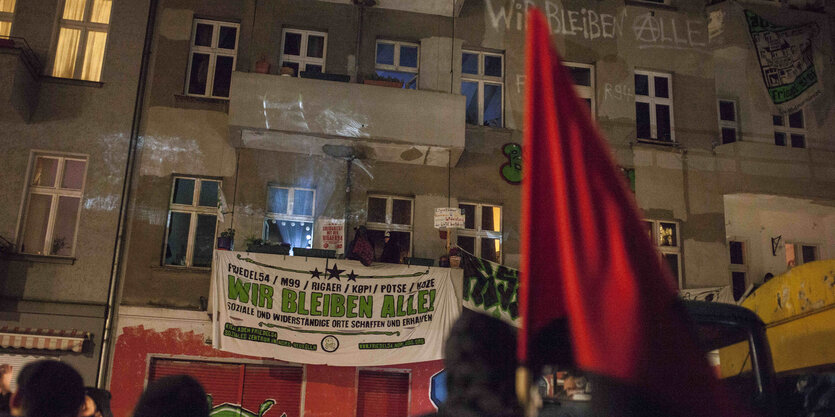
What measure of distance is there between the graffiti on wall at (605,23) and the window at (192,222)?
7515mm

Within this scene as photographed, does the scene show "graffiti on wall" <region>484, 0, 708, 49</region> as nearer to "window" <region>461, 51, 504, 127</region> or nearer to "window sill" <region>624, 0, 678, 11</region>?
"window sill" <region>624, 0, 678, 11</region>

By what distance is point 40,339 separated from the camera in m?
12.1

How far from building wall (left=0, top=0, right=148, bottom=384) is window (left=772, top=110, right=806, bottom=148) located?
48.9 feet

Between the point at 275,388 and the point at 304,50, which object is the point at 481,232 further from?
the point at 304,50

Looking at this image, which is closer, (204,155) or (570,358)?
(570,358)

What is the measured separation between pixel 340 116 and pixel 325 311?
4.00 m

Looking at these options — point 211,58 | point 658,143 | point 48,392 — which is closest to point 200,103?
point 211,58

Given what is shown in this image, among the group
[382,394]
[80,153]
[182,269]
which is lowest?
[382,394]

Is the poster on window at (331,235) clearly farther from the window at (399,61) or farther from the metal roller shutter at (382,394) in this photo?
the window at (399,61)

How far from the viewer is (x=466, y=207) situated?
14.6 metres

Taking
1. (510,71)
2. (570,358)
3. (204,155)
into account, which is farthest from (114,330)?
(570,358)

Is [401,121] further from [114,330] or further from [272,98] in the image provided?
[114,330]

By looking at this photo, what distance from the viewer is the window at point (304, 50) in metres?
14.8

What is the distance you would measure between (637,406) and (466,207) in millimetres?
12755
